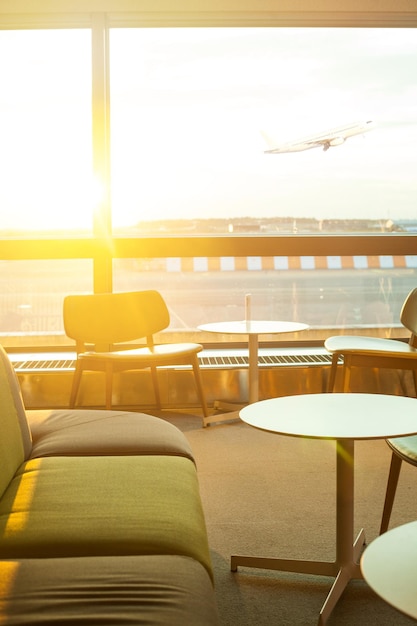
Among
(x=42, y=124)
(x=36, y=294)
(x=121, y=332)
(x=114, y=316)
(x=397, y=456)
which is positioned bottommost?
(x=397, y=456)

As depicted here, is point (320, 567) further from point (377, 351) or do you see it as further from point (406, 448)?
point (377, 351)

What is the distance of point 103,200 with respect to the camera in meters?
5.21

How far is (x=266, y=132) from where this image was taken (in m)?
5.29

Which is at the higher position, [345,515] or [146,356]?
[146,356]

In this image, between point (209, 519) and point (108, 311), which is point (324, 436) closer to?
→ point (209, 519)

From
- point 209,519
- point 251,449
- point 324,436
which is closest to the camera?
point 324,436

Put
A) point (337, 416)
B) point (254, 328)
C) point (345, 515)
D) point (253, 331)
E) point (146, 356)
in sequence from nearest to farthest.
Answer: point (345, 515), point (337, 416), point (146, 356), point (253, 331), point (254, 328)

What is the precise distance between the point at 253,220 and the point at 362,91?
1.26 m

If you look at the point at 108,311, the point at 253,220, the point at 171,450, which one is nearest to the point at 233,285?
the point at 253,220

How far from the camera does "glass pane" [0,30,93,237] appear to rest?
17.0 ft

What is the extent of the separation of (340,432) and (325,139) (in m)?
3.58

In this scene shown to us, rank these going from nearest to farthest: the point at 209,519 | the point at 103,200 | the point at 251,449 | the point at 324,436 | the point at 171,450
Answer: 1. the point at 324,436
2. the point at 171,450
3. the point at 209,519
4. the point at 251,449
5. the point at 103,200

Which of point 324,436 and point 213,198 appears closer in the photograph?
point 324,436

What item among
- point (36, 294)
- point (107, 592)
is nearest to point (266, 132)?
point (36, 294)
